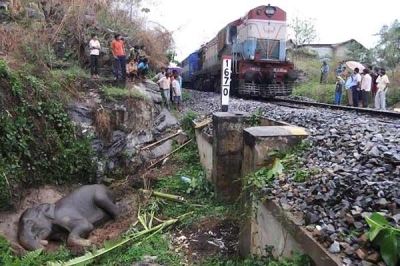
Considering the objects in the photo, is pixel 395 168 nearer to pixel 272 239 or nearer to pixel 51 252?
pixel 272 239

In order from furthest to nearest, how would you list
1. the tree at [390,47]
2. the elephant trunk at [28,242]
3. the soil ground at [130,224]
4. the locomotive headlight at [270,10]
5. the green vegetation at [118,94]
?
1. the tree at [390,47]
2. the locomotive headlight at [270,10]
3. the green vegetation at [118,94]
4. the elephant trunk at [28,242]
5. the soil ground at [130,224]

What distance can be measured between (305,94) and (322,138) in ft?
53.9

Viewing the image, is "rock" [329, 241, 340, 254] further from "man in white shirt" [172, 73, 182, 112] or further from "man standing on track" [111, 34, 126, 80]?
"man in white shirt" [172, 73, 182, 112]

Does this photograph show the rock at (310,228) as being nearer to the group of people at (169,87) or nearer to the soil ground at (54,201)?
the soil ground at (54,201)

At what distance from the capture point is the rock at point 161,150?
10.0m

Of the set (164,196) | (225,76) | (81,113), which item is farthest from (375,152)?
(81,113)

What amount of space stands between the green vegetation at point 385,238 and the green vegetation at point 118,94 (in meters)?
8.23

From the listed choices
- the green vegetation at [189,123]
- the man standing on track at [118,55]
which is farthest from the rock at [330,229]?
the man standing on track at [118,55]

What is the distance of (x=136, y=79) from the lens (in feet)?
41.5

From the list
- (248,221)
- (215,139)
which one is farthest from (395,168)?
(215,139)

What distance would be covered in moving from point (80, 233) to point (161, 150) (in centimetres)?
374

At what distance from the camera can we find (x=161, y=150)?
1020 centimetres

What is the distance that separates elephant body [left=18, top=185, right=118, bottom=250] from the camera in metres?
6.59

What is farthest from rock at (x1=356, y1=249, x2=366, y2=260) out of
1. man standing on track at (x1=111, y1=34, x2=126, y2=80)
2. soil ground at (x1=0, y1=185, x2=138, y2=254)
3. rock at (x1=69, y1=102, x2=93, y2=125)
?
man standing on track at (x1=111, y1=34, x2=126, y2=80)
